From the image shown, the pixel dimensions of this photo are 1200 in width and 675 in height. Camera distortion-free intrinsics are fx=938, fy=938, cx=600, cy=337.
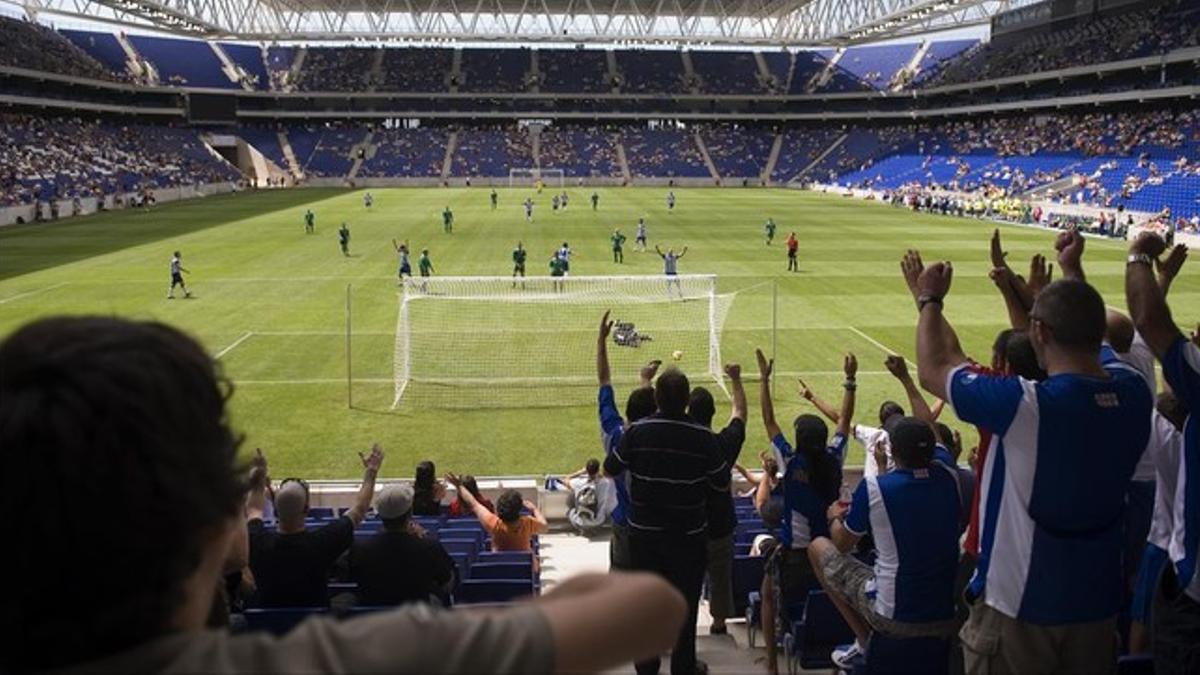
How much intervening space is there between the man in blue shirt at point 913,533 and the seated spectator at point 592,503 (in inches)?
248

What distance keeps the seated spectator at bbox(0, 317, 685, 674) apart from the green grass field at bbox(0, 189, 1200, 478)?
0.32 meters

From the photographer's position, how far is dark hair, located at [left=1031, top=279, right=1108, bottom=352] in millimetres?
3730

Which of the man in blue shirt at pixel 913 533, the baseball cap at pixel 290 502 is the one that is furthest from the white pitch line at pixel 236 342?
the man in blue shirt at pixel 913 533

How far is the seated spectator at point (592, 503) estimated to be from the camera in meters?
11.3

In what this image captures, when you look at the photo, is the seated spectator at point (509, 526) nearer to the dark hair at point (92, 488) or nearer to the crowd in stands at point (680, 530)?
the crowd in stands at point (680, 530)

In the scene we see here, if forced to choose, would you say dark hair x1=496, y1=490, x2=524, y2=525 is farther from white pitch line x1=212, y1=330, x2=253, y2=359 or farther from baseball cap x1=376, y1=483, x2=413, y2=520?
white pitch line x1=212, y1=330, x2=253, y2=359

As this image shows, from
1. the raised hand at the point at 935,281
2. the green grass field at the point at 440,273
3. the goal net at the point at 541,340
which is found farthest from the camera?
the goal net at the point at 541,340

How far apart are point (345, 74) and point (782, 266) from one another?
81.7 m

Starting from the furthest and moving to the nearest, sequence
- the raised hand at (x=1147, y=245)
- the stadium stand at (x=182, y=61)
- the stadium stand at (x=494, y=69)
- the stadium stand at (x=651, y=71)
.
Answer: the stadium stand at (x=651, y=71), the stadium stand at (x=494, y=69), the stadium stand at (x=182, y=61), the raised hand at (x=1147, y=245)

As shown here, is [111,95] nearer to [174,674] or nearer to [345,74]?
[345,74]

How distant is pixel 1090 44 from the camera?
73.5 metres

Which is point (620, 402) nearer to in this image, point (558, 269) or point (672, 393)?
point (558, 269)

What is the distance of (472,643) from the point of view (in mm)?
1634

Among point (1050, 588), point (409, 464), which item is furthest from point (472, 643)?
point (409, 464)
